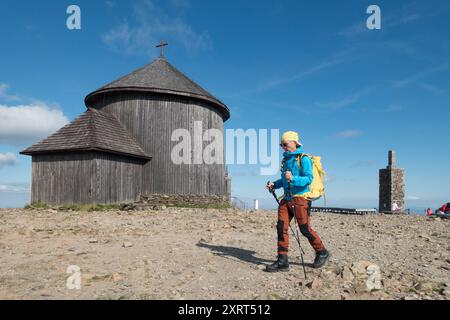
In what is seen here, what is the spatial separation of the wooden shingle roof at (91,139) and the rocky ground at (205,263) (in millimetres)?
5802

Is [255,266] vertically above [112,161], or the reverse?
[112,161]

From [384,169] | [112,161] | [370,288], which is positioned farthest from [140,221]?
[384,169]

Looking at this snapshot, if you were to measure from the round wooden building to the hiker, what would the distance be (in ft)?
36.6

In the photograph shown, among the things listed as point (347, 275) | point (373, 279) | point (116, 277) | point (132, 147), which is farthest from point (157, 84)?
point (373, 279)

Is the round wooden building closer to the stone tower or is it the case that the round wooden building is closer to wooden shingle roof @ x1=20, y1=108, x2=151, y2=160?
wooden shingle roof @ x1=20, y1=108, x2=151, y2=160

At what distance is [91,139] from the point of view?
48.2ft

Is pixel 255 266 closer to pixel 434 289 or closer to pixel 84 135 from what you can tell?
pixel 434 289

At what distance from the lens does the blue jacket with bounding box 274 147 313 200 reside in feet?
16.2

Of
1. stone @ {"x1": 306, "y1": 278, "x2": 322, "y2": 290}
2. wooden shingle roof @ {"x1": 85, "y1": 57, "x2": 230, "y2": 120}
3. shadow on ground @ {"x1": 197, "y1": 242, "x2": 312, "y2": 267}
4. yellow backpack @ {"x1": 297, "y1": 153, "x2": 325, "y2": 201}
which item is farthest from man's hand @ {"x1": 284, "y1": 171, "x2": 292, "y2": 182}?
wooden shingle roof @ {"x1": 85, "y1": 57, "x2": 230, "y2": 120}

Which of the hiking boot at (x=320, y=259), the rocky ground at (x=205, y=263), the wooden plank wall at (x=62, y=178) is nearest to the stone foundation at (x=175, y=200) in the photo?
the wooden plank wall at (x=62, y=178)

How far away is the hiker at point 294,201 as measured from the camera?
4957 millimetres
